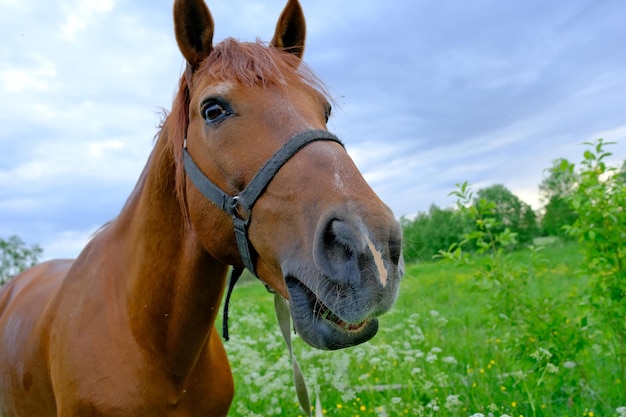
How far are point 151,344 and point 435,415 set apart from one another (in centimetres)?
227

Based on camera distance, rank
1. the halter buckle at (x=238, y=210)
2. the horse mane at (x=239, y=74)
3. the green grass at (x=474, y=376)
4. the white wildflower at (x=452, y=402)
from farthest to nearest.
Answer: the green grass at (x=474, y=376)
the white wildflower at (x=452, y=402)
the horse mane at (x=239, y=74)
the halter buckle at (x=238, y=210)

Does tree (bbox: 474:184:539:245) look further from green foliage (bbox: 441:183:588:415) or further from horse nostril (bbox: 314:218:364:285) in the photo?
horse nostril (bbox: 314:218:364:285)

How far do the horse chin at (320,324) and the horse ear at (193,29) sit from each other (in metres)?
1.17

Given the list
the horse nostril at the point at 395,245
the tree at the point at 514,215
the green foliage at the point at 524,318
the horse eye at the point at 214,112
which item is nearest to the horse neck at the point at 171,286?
the horse eye at the point at 214,112

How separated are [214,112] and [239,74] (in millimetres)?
184

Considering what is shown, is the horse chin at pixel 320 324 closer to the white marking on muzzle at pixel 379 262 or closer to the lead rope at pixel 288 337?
the white marking on muzzle at pixel 379 262

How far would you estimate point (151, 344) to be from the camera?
7.07 ft

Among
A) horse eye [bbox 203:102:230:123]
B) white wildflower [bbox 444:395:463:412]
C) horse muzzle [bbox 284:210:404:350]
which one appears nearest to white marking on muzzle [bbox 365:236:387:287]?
horse muzzle [bbox 284:210:404:350]

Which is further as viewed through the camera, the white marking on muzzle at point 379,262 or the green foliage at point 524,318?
the green foliage at point 524,318

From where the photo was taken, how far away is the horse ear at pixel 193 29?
82.4 inches

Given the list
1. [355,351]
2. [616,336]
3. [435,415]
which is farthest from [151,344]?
[616,336]

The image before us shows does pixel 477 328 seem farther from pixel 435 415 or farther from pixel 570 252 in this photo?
pixel 570 252

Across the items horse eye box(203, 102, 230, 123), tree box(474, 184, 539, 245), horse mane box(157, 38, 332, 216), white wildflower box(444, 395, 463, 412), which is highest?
tree box(474, 184, 539, 245)

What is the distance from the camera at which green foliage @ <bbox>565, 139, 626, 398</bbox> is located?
10.6ft
